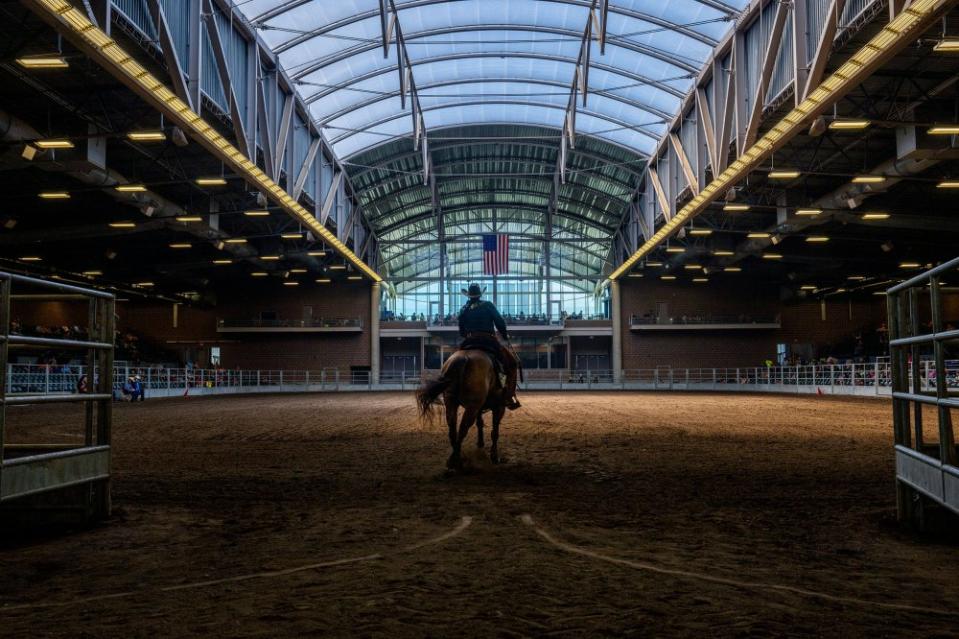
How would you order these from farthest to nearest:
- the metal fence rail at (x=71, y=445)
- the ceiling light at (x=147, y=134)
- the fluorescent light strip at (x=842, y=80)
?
the ceiling light at (x=147, y=134) → the fluorescent light strip at (x=842, y=80) → the metal fence rail at (x=71, y=445)

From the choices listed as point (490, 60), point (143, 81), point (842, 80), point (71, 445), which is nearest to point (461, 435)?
point (71, 445)

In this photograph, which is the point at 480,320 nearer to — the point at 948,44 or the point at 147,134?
the point at 948,44

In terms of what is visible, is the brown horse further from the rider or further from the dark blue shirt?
the dark blue shirt

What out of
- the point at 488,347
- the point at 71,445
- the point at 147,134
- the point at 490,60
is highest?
the point at 490,60

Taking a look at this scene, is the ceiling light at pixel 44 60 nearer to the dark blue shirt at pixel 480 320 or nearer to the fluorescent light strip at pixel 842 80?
the dark blue shirt at pixel 480 320

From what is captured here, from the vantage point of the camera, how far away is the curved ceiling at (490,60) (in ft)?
85.5

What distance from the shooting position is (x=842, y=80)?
1575 cm

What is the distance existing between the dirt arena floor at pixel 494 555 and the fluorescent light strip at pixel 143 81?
329 inches

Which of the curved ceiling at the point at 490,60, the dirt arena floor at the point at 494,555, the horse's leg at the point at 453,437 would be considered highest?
the curved ceiling at the point at 490,60

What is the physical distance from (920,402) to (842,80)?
13.0m

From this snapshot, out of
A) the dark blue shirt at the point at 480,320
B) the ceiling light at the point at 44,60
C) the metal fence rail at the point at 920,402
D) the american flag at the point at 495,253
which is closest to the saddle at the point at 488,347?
the dark blue shirt at the point at 480,320

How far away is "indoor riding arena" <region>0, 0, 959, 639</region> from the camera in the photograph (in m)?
3.64

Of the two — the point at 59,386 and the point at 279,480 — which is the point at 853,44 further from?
the point at 59,386

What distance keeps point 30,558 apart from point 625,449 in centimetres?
773
